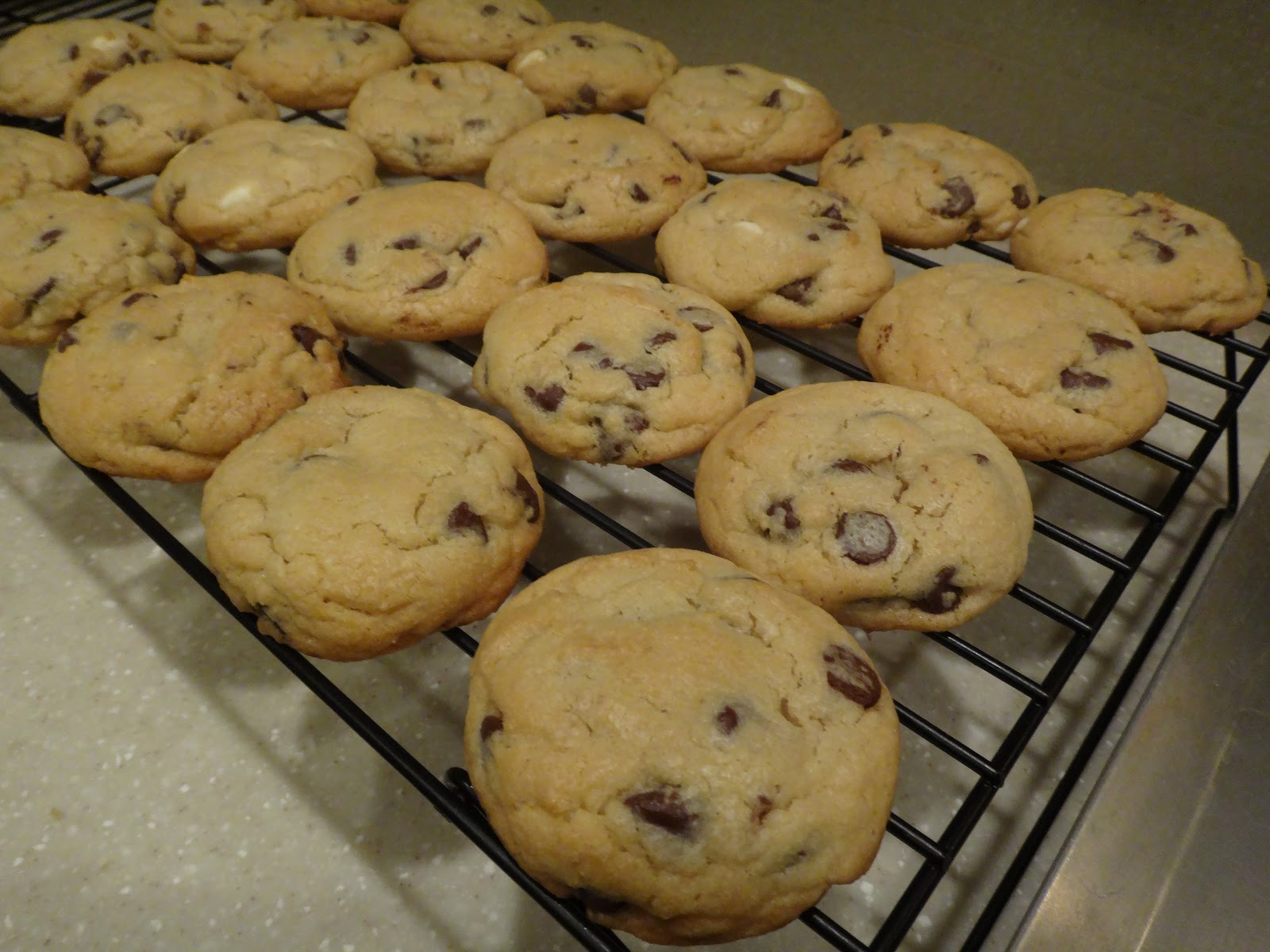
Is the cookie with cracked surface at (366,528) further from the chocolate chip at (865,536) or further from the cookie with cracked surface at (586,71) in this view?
the cookie with cracked surface at (586,71)

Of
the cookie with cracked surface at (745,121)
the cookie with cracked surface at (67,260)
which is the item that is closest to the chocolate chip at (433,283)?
the cookie with cracked surface at (67,260)

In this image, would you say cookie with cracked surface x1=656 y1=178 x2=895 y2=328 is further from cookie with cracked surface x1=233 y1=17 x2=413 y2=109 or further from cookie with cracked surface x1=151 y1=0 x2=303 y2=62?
cookie with cracked surface x1=151 y1=0 x2=303 y2=62

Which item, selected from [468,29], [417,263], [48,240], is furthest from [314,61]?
[417,263]

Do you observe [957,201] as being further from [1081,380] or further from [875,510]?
[875,510]

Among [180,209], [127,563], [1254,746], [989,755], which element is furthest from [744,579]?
[180,209]

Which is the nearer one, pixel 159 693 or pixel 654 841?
pixel 654 841

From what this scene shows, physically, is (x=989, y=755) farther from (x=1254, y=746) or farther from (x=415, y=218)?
(x=415, y=218)
